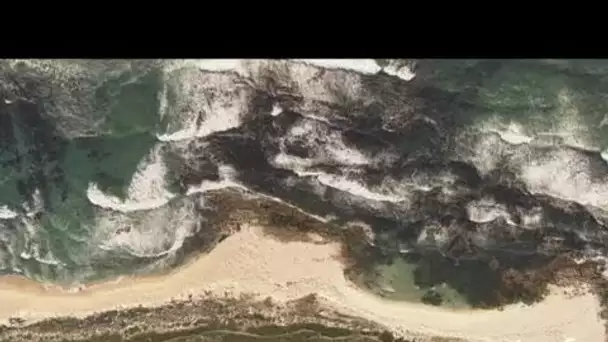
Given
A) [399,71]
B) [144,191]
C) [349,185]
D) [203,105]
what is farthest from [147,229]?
[399,71]

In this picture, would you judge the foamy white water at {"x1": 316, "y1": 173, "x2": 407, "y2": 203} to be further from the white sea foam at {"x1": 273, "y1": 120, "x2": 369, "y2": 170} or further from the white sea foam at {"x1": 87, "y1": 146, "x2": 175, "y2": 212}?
the white sea foam at {"x1": 87, "y1": 146, "x2": 175, "y2": 212}

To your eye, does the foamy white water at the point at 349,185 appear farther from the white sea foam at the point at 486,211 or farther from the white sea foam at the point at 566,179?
the white sea foam at the point at 566,179

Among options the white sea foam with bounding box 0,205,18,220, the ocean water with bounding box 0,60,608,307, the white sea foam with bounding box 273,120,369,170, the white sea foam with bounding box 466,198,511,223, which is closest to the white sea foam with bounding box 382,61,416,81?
the ocean water with bounding box 0,60,608,307

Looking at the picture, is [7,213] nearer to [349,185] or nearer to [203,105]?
[203,105]
